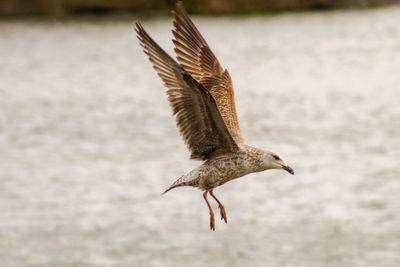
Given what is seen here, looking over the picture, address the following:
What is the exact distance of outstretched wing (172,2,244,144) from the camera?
310 inches

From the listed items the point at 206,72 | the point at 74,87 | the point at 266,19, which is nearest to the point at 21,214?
the point at 74,87

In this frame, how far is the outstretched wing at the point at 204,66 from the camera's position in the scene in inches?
310

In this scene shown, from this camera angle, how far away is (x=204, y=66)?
A: 28.1ft

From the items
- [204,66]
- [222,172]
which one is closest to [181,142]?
[204,66]

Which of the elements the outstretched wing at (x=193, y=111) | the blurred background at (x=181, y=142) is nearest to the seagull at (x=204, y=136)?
the outstretched wing at (x=193, y=111)

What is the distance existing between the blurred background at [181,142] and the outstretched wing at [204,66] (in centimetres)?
2446

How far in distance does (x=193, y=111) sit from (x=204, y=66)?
136cm

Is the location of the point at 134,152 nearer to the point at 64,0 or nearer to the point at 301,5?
the point at 64,0

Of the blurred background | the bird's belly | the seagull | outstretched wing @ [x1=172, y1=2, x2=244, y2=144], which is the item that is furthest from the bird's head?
the blurred background

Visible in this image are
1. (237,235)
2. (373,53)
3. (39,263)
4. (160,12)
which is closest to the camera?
(39,263)

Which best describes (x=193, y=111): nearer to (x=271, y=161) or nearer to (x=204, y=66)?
(x=271, y=161)

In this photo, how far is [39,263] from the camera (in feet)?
105

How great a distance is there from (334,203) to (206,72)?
103 ft

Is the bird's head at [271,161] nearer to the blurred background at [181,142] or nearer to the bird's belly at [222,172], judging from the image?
the bird's belly at [222,172]
